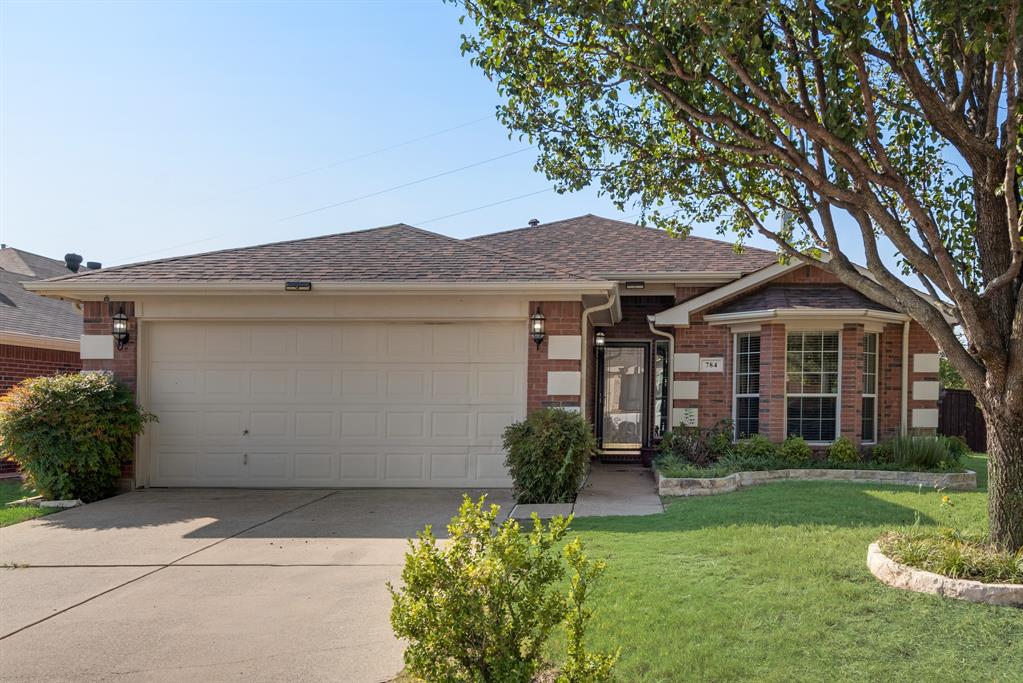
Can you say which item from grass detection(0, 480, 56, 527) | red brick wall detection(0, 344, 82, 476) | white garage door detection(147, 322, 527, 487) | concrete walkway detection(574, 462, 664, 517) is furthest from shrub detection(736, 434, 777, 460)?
red brick wall detection(0, 344, 82, 476)

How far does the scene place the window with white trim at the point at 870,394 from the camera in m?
12.5

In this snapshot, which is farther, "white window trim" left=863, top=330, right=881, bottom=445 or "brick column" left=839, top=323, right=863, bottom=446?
"white window trim" left=863, top=330, right=881, bottom=445

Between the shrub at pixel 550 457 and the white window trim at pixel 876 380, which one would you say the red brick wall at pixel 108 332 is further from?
the white window trim at pixel 876 380

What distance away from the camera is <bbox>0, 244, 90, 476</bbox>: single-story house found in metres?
13.5

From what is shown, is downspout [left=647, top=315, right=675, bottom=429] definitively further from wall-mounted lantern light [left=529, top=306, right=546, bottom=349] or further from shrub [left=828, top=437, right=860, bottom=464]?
wall-mounted lantern light [left=529, top=306, right=546, bottom=349]

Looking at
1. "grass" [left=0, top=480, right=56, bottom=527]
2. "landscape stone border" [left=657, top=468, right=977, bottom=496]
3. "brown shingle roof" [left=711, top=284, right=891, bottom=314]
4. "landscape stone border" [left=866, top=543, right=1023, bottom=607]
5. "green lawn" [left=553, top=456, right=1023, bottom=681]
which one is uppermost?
"brown shingle roof" [left=711, top=284, right=891, bottom=314]

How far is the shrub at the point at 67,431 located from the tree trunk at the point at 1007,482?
989cm

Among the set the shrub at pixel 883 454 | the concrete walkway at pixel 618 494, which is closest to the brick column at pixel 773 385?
the shrub at pixel 883 454

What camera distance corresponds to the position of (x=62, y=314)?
1645cm

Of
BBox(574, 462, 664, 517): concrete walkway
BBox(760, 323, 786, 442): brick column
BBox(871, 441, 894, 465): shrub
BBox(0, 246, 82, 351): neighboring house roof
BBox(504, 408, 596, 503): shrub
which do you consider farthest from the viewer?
BBox(0, 246, 82, 351): neighboring house roof

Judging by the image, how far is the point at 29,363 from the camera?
14.1 meters

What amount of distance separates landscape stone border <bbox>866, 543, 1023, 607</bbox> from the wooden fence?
614 inches

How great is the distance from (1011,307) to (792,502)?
11.5ft

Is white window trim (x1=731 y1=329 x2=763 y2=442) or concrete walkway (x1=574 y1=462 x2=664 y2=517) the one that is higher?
white window trim (x1=731 y1=329 x2=763 y2=442)
